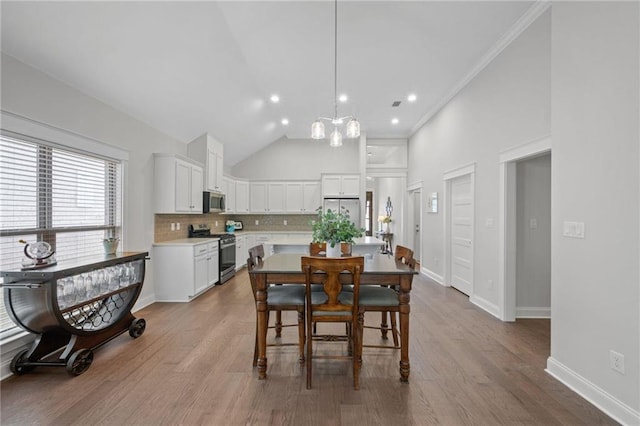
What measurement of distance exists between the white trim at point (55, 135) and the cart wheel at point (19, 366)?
1.77 metres

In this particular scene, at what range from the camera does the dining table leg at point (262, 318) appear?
2354 mm

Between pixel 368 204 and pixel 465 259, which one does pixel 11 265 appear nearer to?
pixel 465 259

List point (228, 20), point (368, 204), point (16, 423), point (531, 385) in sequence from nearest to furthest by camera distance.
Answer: point (16, 423), point (531, 385), point (228, 20), point (368, 204)

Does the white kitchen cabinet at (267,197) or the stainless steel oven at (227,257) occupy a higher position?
the white kitchen cabinet at (267,197)

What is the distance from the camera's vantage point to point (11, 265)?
250cm

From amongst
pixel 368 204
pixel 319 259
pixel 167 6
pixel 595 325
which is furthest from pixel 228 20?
pixel 368 204

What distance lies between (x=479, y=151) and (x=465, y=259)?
166 cm

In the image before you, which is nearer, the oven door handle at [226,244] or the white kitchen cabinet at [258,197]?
the oven door handle at [226,244]

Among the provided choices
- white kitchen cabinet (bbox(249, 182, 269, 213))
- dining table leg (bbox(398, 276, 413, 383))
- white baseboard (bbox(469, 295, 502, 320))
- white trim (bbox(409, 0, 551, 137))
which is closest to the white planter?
dining table leg (bbox(398, 276, 413, 383))

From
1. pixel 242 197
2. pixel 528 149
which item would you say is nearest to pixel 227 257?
pixel 242 197

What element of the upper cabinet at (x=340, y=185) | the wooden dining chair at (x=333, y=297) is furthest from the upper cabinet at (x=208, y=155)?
the wooden dining chair at (x=333, y=297)

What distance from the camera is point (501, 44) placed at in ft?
12.0

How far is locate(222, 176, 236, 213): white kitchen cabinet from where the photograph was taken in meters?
6.69

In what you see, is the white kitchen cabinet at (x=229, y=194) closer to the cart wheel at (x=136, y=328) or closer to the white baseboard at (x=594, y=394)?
the cart wheel at (x=136, y=328)
